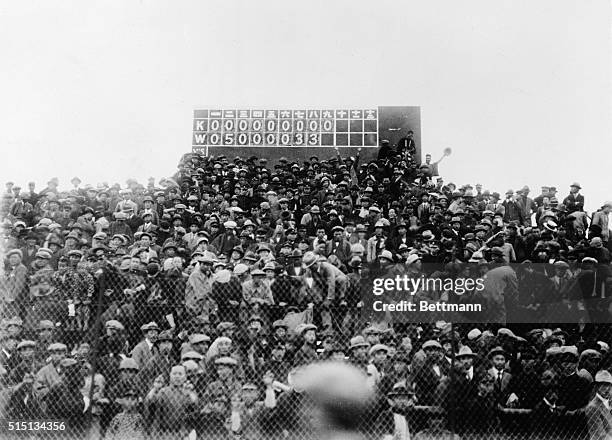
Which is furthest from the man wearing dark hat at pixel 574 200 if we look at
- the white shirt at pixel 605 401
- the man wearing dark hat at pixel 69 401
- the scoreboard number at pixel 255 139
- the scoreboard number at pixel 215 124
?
the scoreboard number at pixel 215 124

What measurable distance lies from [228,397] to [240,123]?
633 inches

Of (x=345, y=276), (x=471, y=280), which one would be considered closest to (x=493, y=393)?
(x=471, y=280)

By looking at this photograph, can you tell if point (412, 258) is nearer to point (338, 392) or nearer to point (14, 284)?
point (338, 392)

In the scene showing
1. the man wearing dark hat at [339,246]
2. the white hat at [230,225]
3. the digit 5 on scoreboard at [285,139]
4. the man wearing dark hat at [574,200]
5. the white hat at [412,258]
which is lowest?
the white hat at [412,258]

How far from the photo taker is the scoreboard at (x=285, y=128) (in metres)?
22.9

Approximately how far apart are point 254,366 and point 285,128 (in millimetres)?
15567

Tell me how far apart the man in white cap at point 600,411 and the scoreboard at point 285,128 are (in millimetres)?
15507

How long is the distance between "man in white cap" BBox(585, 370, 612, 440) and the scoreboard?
50.9ft

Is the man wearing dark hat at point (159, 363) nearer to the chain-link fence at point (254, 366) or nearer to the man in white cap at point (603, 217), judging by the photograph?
the chain-link fence at point (254, 366)

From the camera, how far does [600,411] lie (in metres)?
7.93

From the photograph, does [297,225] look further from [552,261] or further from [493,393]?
[493,393]

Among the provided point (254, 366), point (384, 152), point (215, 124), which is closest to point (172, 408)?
point (254, 366)

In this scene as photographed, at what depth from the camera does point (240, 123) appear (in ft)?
75.8

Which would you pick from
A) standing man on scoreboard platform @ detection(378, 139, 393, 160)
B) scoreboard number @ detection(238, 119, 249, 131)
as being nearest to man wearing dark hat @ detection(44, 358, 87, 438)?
standing man on scoreboard platform @ detection(378, 139, 393, 160)
